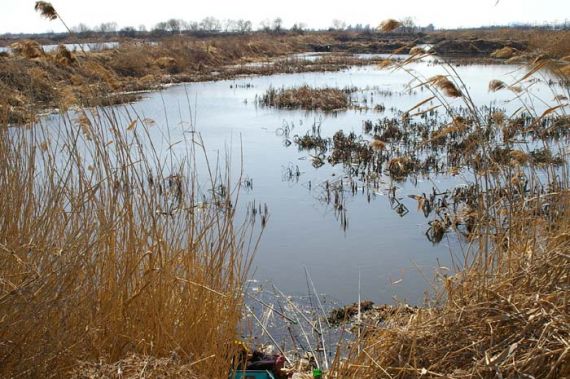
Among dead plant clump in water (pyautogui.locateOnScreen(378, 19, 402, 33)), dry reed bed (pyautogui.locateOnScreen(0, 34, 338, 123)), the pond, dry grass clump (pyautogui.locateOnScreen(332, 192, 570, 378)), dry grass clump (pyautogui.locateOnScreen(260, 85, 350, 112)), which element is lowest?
the pond

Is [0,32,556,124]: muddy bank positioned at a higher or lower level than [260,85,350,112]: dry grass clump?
higher

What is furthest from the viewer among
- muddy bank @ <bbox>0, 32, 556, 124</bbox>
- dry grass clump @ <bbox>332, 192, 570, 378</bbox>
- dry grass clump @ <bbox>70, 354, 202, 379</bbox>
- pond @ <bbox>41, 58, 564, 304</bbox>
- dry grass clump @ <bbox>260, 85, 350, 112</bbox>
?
dry grass clump @ <bbox>260, 85, 350, 112</bbox>

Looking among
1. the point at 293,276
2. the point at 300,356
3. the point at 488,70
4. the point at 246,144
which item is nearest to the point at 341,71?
the point at 488,70

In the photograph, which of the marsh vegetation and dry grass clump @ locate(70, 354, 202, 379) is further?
the marsh vegetation

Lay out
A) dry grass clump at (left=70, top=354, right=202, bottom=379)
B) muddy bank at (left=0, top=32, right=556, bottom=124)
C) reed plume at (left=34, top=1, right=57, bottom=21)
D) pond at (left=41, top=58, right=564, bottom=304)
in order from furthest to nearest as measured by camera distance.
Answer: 1. pond at (left=41, top=58, right=564, bottom=304)
2. muddy bank at (left=0, top=32, right=556, bottom=124)
3. reed plume at (left=34, top=1, right=57, bottom=21)
4. dry grass clump at (left=70, top=354, right=202, bottom=379)

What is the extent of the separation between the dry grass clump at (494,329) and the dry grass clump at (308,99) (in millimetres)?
13734

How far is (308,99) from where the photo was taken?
1772 centimetres

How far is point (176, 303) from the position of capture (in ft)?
10.8

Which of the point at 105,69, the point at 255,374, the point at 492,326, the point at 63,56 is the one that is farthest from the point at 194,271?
the point at 492,326

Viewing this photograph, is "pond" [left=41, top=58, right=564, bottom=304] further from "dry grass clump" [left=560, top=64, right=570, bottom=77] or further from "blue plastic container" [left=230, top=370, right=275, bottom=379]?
"blue plastic container" [left=230, top=370, right=275, bottom=379]

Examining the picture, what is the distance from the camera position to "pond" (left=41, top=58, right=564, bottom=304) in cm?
608

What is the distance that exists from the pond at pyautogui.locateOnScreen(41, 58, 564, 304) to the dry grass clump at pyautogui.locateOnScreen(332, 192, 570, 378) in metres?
0.62

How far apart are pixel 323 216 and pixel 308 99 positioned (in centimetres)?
988

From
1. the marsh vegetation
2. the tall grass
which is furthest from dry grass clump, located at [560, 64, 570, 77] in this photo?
the tall grass
